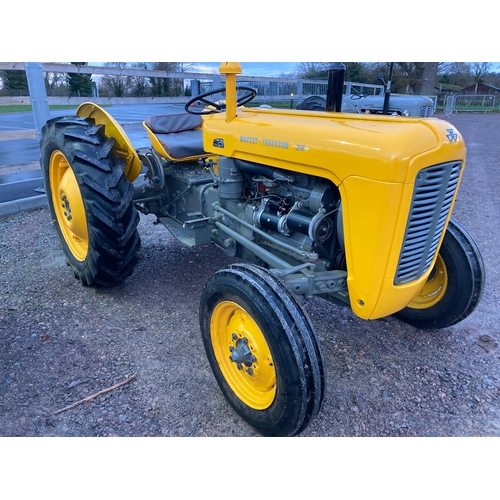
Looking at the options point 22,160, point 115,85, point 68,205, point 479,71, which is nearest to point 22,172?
point 22,160

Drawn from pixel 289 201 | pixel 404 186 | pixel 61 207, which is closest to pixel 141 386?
pixel 289 201

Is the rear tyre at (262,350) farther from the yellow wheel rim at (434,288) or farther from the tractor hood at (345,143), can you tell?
the yellow wheel rim at (434,288)

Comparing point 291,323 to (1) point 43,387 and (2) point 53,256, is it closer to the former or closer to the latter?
(1) point 43,387

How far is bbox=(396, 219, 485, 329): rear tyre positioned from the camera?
2576 millimetres

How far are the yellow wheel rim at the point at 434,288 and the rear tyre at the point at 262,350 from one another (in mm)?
1302

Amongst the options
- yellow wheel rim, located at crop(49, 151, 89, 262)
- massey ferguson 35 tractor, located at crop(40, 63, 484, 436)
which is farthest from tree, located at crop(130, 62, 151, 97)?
massey ferguson 35 tractor, located at crop(40, 63, 484, 436)

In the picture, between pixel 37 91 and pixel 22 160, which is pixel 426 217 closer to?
pixel 37 91

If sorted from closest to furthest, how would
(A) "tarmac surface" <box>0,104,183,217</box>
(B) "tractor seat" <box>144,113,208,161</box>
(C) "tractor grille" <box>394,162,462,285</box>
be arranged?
1. (C) "tractor grille" <box>394,162,462,285</box>
2. (B) "tractor seat" <box>144,113,208,161</box>
3. (A) "tarmac surface" <box>0,104,183,217</box>

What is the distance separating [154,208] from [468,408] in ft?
9.31

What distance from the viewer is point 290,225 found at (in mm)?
2375

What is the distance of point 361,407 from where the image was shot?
226 cm

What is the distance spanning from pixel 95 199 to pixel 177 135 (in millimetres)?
1132

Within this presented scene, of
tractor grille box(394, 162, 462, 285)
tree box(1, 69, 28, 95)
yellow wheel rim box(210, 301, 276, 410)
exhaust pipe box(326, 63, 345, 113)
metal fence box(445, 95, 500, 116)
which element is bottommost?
metal fence box(445, 95, 500, 116)

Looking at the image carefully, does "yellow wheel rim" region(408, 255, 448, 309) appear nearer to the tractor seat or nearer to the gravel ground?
the gravel ground
